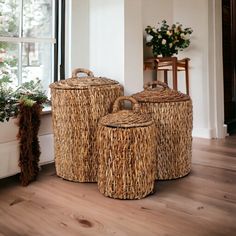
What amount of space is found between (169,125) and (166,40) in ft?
4.68

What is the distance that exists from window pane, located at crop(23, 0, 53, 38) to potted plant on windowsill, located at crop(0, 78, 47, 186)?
503mm

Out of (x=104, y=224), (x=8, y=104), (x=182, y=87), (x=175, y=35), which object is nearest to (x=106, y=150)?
(x=104, y=224)

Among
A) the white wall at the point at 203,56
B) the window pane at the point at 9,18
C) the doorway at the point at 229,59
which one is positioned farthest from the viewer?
the doorway at the point at 229,59

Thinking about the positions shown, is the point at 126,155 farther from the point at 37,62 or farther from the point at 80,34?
the point at 80,34

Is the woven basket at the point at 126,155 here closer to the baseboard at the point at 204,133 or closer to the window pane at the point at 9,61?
the window pane at the point at 9,61

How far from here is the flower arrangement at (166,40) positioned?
127 inches

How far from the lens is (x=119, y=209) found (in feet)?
5.49

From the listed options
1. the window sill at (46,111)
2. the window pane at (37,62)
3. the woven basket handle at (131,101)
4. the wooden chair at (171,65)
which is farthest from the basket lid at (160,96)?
the wooden chair at (171,65)

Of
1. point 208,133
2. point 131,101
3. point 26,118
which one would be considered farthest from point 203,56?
point 26,118

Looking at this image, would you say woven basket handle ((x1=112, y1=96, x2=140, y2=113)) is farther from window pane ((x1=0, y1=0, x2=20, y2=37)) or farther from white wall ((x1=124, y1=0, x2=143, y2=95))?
window pane ((x1=0, y1=0, x2=20, y2=37))

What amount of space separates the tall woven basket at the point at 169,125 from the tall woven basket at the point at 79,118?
26 cm

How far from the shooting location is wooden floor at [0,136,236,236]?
1.45 m

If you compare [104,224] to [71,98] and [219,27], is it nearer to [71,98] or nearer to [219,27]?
[71,98]

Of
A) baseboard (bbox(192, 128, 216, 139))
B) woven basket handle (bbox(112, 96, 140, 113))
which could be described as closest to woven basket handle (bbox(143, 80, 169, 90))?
woven basket handle (bbox(112, 96, 140, 113))
